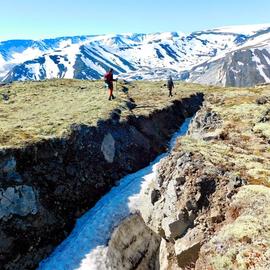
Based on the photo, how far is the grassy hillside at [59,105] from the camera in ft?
150

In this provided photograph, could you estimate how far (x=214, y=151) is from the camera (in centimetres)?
3250

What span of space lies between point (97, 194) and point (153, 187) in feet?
35.6

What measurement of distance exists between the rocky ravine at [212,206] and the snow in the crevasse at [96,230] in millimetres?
1443

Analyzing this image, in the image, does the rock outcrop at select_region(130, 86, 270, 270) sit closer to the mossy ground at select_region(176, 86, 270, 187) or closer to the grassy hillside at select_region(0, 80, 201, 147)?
the mossy ground at select_region(176, 86, 270, 187)

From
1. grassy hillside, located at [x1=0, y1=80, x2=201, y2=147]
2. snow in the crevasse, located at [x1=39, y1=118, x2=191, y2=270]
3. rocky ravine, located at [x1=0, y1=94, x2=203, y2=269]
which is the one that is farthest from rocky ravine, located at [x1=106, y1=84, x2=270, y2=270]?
grassy hillside, located at [x1=0, y1=80, x2=201, y2=147]

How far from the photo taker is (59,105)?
209 ft

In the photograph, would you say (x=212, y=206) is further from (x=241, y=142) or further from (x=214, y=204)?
(x=241, y=142)

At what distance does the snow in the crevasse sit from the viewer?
3347 cm

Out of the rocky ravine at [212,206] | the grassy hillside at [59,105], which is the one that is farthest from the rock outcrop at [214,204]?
the grassy hillside at [59,105]

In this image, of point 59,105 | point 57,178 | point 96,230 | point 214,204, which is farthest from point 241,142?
point 59,105

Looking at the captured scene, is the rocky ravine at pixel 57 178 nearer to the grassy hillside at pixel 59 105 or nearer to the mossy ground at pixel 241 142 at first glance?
the grassy hillside at pixel 59 105

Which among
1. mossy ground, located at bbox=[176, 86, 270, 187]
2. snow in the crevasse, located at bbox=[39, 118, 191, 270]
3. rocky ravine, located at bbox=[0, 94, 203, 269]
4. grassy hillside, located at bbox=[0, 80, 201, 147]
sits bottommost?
snow in the crevasse, located at bbox=[39, 118, 191, 270]

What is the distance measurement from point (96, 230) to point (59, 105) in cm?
3039

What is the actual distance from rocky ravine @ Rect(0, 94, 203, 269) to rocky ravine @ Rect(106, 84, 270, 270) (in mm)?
6037
